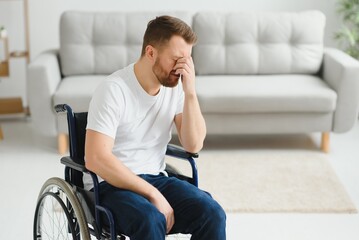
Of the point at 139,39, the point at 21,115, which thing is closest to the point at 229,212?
the point at 139,39

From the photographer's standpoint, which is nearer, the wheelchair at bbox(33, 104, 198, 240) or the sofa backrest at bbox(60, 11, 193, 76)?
the wheelchair at bbox(33, 104, 198, 240)

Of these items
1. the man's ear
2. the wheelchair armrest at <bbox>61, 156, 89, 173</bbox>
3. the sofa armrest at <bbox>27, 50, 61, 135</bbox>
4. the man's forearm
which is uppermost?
the man's ear

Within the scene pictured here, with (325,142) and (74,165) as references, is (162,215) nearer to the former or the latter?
(74,165)

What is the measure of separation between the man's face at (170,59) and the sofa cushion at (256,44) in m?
2.18

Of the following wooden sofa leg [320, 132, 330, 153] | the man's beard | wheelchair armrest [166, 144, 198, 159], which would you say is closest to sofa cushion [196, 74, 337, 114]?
wooden sofa leg [320, 132, 330, 153]

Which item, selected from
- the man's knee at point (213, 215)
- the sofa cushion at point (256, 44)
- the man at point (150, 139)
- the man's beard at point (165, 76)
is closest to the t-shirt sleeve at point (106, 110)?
the man at point (150, 139)

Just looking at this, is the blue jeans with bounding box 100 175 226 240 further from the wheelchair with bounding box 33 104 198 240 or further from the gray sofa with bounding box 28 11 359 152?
the gray sofa with bounding box 28 11 359 152

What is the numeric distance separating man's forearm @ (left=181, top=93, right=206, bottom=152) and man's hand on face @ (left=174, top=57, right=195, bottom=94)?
23 millimetres

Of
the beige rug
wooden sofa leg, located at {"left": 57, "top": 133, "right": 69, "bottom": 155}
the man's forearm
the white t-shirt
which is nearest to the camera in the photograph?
the white t-shirt

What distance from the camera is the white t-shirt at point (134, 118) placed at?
211 cm

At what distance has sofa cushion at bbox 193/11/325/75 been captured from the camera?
14.3 ft

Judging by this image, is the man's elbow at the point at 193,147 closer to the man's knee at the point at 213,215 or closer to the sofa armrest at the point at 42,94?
the man's knee at the point at 213,215

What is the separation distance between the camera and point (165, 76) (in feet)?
7.13

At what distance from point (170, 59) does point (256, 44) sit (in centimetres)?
233
